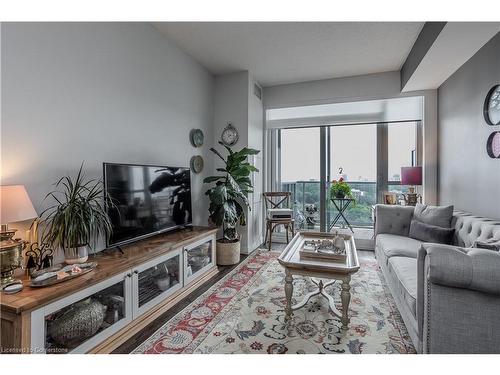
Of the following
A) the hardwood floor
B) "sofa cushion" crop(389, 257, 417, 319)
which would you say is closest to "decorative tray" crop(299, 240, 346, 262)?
"sofa cushion" crop(389, 257, 417, 319)

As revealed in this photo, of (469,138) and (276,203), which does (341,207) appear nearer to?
(276,203)

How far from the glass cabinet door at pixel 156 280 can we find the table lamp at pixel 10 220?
72 centimetres

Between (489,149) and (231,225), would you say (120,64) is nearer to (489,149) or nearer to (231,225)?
(231,225)

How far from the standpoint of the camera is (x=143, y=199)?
2396 millimetres

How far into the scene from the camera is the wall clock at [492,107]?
233cm

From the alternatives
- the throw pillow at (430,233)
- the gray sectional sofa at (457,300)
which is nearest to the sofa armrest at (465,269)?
the gray sectional sofa at (457,300)

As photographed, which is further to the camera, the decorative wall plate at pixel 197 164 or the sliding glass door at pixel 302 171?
the sliding glass door at pixel 302 171

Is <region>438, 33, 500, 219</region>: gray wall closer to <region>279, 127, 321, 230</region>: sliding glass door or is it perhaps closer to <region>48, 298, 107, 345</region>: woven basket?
<region>279, 127, 321, 230</region>: sliding glass door

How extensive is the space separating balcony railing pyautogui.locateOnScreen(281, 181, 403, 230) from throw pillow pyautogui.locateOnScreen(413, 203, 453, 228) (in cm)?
149

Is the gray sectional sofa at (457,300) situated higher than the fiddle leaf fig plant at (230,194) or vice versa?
the fiddle leaf fig plant at (230,194)

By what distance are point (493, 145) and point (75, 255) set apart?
147 inches

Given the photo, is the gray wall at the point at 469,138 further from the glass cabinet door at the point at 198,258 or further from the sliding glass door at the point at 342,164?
the glass cabinet door at the point at 198,258

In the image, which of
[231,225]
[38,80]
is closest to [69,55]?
[38,80]

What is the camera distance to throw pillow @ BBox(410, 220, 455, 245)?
249cm
